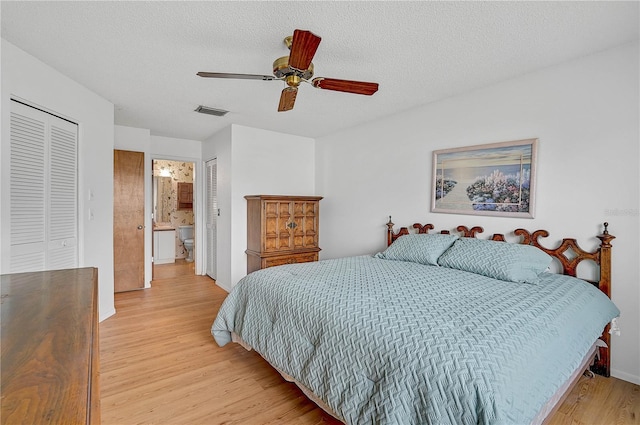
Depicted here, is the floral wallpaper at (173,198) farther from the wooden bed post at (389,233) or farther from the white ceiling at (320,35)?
the wooden bed post at (389,233)

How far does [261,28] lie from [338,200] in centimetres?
296

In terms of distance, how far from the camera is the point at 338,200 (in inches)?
183

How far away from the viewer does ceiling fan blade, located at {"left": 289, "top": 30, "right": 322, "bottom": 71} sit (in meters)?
1.57

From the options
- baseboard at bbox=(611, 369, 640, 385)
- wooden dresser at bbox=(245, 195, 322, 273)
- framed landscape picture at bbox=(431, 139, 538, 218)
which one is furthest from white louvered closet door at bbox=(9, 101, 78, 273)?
baseboard at bbox=(611, 369, 640, 385)

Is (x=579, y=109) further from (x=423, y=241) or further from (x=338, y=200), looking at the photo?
(x=338, y=200)

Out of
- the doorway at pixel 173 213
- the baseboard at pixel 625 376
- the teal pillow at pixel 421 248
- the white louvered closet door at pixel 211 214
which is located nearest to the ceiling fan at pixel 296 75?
the teal pillow at pixel 421 248

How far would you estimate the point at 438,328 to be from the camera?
56.1 inches

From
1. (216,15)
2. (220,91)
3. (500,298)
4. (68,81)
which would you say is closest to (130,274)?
(68,81)

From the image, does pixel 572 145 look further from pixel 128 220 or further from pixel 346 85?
pixel 128 220

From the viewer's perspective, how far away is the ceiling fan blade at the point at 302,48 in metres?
1.57

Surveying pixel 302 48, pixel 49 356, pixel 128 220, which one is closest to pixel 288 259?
pixel 128 220

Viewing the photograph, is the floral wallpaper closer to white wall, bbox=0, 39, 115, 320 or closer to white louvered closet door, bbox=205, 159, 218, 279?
white louvered closet door, bbox=205, 159, 218, 279

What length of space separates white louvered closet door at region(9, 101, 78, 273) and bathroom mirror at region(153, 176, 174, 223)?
14.1 ft

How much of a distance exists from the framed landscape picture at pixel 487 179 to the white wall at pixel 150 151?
13.2 ft
